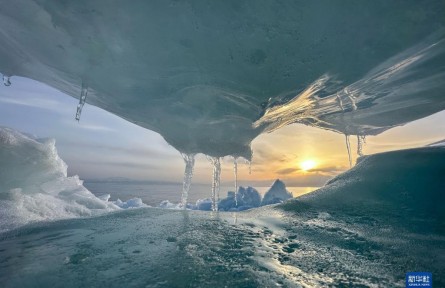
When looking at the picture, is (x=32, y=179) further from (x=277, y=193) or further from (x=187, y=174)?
(x=277, y=193)

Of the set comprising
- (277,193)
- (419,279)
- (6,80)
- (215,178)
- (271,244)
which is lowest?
(419,279)

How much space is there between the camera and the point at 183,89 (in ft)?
17.3

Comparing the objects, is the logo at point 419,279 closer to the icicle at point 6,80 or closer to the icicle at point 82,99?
the icicle at point 82,99

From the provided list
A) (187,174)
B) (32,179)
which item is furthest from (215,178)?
(32,179)

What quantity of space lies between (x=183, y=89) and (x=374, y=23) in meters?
3.60

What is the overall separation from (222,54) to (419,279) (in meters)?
3.90

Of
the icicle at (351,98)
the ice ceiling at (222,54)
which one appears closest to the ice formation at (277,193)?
the icicle at (351,98)

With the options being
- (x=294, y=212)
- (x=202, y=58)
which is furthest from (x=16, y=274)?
(x=294, y=212)

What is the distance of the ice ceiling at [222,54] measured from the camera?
135 inches

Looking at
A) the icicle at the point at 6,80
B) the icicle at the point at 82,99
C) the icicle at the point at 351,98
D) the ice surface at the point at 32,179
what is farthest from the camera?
the ice surface at the point at 32,179

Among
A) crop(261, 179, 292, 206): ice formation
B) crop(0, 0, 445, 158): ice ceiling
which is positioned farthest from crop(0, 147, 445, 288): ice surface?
crop(261, 179, 292, 206): ice formation

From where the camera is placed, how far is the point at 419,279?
8.11ft

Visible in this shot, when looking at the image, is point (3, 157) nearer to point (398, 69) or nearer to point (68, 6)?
point (68, 6)

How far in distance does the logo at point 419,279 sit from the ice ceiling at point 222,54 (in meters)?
3.38
